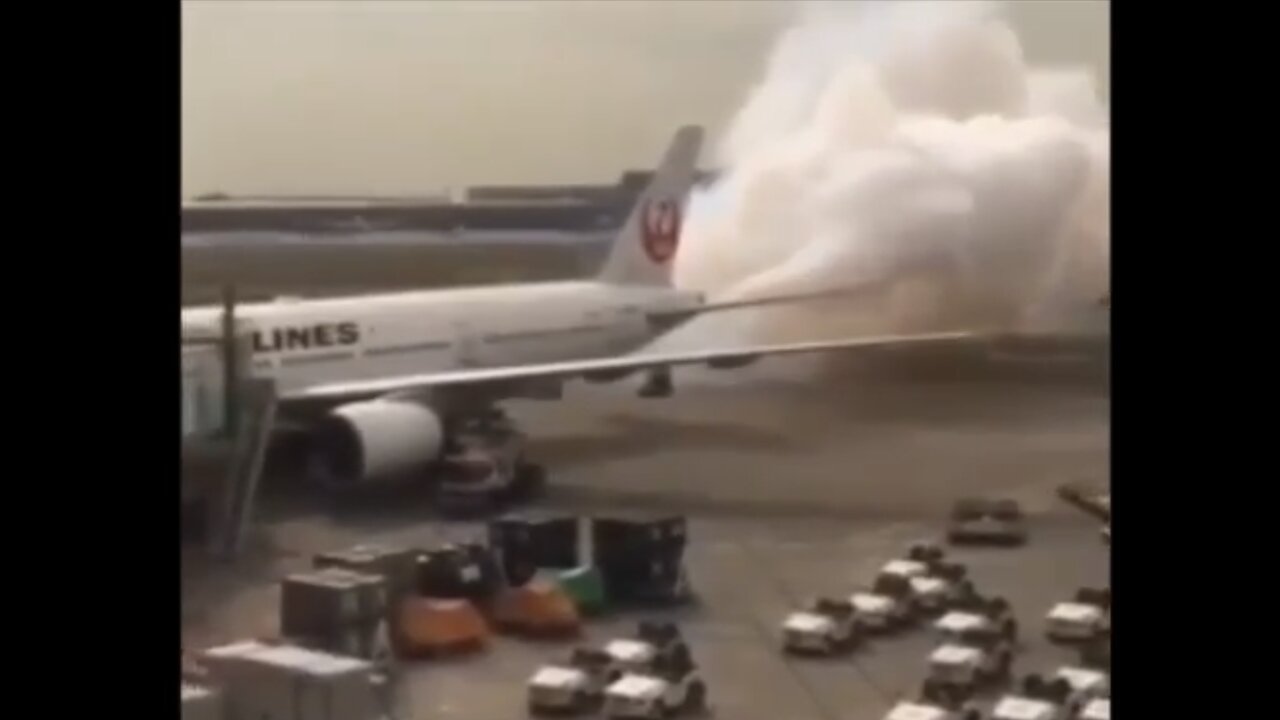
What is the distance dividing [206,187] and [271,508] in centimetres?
34

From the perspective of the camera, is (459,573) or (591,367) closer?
(459,573)

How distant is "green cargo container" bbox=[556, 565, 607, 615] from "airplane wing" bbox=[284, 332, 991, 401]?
0.74 ft

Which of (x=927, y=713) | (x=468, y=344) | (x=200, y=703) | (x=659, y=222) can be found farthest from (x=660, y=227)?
(x=200, y=703)

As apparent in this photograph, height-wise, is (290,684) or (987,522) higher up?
(987,522)

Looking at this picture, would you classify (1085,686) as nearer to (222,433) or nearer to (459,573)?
(459,573)

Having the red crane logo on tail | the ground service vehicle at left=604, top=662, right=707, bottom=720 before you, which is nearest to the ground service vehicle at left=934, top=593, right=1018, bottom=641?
the ground service vehicle at left=604, top=662, right=707, bottom=720

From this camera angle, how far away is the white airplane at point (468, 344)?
168 cm

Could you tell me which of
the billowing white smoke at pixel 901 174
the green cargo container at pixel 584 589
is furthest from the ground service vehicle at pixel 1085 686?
the green cargo container at pixel 584 589

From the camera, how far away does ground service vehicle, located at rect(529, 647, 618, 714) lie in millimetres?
1580

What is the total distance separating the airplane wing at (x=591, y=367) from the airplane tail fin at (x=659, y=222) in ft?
0.31

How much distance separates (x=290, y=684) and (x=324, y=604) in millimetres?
96

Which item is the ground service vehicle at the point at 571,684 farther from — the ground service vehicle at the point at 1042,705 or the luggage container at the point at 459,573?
the ground service vehicle at the point at 1042,705

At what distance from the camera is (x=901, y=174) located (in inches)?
66.0

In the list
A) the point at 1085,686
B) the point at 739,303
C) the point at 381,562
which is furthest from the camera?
the point at 739,303
